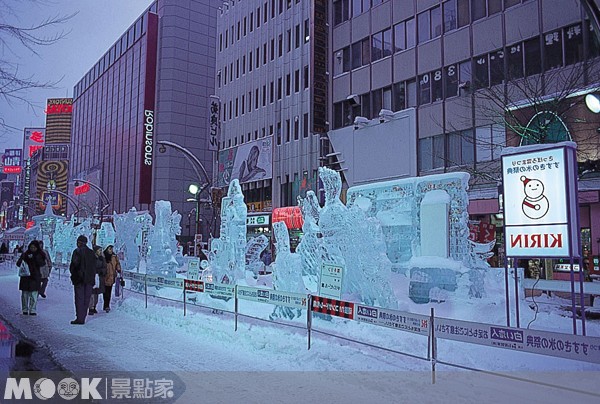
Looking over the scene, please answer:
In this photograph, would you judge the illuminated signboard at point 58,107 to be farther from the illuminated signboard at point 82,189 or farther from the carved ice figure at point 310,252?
the carved ice figure at point 310,252

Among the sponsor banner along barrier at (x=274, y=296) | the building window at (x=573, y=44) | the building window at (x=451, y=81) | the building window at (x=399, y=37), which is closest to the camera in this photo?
the sponsor banner along barrier at (x=274, y=296)

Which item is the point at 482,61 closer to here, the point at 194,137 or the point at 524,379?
the point at 524,379

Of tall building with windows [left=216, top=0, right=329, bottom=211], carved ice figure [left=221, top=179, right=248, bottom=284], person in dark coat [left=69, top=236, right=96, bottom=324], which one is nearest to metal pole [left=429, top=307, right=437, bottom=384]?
person in dark coat [left=69, top=236, right=96, bottom=324]

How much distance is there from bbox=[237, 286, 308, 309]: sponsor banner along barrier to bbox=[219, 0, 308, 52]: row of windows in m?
34.1

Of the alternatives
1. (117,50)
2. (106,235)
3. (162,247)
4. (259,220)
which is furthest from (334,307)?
(117,50)

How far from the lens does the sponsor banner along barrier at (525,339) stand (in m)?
5.93

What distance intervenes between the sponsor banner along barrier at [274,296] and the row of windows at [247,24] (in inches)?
1343

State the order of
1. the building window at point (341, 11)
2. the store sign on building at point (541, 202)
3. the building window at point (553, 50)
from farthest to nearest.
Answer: the building window at point (341, 11) < the building window at point (553, 50) < the store sign on building at point (541, 202)

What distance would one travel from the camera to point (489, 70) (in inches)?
1032

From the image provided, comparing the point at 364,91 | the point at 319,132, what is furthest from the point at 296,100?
the point at 364,91

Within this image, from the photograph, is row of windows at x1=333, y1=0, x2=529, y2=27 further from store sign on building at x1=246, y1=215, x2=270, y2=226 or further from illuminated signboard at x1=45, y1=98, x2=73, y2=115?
illuminated signboard at x1=45, y1=98, x2=73, y2=115

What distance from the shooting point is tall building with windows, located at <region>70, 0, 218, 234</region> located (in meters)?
73.6

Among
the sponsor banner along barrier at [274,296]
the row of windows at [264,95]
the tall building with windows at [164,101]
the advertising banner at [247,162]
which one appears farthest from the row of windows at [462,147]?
the tall building with windows at [164,101]

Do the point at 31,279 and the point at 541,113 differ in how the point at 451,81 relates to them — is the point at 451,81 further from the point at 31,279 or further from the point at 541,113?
the point at 31,279
